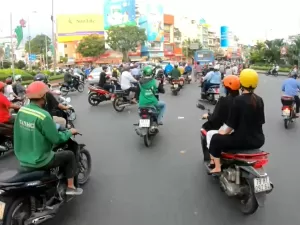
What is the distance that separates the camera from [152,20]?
83.2m

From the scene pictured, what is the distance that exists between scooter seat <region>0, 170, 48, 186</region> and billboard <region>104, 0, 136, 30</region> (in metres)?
82.0

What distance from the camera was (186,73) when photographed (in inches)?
945

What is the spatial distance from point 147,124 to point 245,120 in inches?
121

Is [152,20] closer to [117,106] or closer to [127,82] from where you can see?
[127,82]

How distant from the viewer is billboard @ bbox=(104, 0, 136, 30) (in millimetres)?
83562

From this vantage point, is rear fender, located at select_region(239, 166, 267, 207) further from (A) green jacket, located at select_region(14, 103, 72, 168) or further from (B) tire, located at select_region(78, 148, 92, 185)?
(B) tire, located at select_region(78, 148, 92, 185)

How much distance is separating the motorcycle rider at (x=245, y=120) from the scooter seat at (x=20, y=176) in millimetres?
2079

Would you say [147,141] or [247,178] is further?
[147,141]

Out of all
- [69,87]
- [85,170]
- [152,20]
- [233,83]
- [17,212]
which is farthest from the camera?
[152,20]

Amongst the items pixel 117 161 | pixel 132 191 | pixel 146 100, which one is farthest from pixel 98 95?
pixel 132 191

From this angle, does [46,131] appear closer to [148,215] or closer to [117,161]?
[148,215]

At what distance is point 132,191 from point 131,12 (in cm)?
8288

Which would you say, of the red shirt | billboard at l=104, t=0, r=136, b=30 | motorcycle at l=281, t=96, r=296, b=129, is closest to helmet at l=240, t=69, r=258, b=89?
the red shirt

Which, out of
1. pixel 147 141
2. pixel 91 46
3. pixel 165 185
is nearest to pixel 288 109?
pixel 147 141
